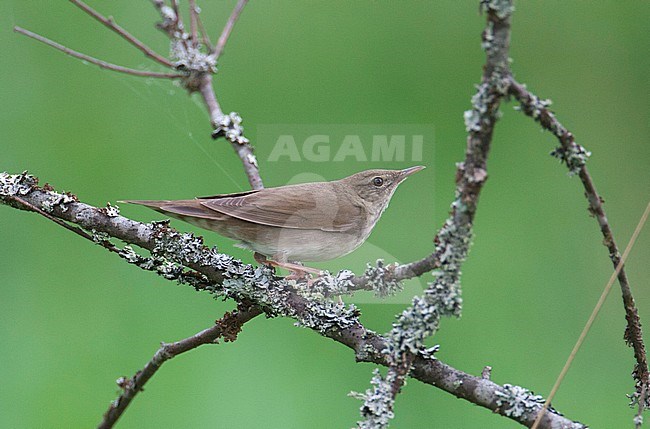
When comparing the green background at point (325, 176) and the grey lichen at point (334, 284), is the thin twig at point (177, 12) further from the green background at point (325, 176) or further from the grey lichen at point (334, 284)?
the grey lichen at point (334, 284)

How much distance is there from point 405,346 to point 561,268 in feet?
3.57

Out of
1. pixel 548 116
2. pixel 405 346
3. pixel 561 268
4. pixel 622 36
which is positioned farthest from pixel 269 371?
pixel 622 36

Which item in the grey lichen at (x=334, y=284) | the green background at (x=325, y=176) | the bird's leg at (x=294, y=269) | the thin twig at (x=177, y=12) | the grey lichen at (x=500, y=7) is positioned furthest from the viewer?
the green background at (x=325, y=176)

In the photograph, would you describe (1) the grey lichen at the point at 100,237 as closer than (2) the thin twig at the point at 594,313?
No

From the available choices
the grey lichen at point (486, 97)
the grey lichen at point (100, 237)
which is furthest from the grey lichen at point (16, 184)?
the grey lichen at point (486, 97)

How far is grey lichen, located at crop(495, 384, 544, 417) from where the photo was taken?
881 millimetres

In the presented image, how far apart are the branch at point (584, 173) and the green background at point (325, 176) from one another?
0.59 metres

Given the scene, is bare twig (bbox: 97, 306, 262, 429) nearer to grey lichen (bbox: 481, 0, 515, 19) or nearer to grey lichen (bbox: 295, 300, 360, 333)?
grey lichen (bbox: 295, 300, 360, 333)

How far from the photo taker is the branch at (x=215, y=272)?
0.95 metres

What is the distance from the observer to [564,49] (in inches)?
78.5

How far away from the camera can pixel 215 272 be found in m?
1.01

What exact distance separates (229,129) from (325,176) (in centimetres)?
21

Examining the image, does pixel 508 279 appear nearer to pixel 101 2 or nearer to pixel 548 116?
pixel 548 116

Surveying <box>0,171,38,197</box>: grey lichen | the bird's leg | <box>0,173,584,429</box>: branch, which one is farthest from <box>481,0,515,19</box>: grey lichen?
<box>0,171,38,197</box>: grey lichen
